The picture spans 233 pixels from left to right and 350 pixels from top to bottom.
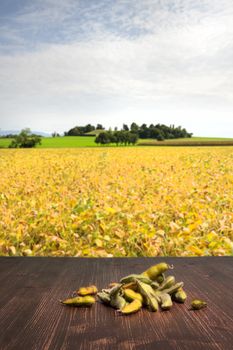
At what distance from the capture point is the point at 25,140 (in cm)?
6681

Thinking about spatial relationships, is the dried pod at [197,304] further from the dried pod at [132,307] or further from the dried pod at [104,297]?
the dried pod at [104,297]

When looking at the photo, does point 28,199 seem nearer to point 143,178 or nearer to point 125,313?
point 143,178

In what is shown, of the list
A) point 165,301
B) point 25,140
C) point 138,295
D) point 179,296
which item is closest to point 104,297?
point 138,295

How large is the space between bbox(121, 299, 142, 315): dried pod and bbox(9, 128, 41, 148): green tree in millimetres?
62814

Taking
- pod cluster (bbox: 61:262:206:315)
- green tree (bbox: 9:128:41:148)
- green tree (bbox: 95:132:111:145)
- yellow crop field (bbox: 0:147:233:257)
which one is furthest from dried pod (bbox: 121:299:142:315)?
green tree (bbox: 95:132:111:145)

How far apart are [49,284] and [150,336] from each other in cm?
120

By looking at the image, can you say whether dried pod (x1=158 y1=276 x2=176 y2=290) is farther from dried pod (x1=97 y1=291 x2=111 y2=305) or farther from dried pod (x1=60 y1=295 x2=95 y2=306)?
dried pod (x1=60 y1=295 x2=95 y2=306)

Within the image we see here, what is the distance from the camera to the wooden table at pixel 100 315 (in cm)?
238

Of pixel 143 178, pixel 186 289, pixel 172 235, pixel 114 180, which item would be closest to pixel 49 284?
pixel 186 289

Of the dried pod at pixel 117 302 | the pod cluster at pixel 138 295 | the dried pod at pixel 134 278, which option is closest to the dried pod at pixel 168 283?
the pod cluster at pixel 138 295

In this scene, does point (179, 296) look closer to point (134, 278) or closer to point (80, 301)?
point (134, 278)

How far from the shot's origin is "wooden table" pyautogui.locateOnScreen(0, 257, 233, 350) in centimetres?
238

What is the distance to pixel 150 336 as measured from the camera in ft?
8.03

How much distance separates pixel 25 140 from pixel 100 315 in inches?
2593
